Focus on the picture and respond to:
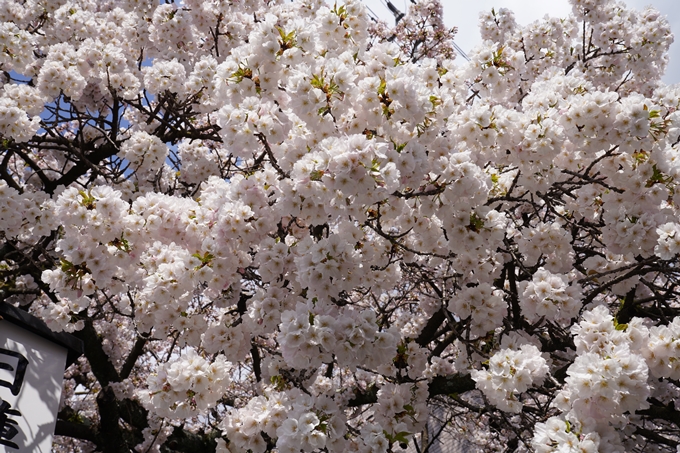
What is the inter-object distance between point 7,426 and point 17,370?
318 millimetres

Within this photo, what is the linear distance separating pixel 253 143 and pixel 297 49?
63 centimetres

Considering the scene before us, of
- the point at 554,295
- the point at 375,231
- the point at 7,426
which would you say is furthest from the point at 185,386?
the point at 554,295

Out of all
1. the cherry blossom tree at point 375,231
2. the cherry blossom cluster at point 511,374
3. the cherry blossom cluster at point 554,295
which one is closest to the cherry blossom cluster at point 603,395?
the cherry blossom tree at point 375,231

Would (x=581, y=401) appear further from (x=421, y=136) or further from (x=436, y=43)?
(x=436, y=43)

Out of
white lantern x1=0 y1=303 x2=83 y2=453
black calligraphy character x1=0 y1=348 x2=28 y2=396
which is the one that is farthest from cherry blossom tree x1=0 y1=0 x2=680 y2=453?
black calligraphy character x1=0 y1=348 x2=28 y2=396

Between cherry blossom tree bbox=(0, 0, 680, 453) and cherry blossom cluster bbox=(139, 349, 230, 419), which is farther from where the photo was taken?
cherry blossom cluster bbox=(139, 349, 230, 419)

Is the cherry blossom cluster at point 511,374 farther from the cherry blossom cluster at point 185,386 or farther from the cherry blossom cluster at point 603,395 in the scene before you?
the cherry blossom cluster at point 185,386

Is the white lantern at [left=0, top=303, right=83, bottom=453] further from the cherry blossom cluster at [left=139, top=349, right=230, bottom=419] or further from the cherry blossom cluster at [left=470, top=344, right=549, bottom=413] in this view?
the cherry blossom cluster at [left=470, top=344, right=549, bottom=413]

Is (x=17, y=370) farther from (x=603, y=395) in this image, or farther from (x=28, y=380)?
(x=603, y=395)

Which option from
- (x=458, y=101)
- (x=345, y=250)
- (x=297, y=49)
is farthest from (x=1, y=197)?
(x=458, y=101)

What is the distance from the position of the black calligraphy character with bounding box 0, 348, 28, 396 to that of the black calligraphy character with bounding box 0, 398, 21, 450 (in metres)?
0.09

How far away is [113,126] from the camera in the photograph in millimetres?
5508

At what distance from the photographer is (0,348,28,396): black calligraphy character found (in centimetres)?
291

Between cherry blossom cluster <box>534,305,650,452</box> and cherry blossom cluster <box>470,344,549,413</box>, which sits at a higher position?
cherry blossom cluster <box>470,344,549,413</box>
